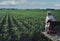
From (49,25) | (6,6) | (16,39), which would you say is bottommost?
(16,39)

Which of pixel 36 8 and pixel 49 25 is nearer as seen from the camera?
pixel 49 25

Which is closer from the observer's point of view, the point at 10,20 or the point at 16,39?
the point at 16,39

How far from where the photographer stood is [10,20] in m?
7.14

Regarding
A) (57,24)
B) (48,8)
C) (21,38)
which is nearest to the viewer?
(57,24)

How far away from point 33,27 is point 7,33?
2.18ft

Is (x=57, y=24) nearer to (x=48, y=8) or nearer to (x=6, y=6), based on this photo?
(x=48, y=8)

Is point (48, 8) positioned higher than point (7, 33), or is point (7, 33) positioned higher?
point (48, 8)

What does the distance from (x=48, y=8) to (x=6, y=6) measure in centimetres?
101

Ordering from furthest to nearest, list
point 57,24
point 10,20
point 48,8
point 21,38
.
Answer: point 10,20 → point 48,8 → point 21,38 → point 57,24

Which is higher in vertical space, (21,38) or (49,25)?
(49,25)

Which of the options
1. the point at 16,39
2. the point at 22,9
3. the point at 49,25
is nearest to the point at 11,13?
the point at 22,9

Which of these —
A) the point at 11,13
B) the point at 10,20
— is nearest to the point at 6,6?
the point at 11,13

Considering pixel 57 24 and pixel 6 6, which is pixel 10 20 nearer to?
pixel 6 6

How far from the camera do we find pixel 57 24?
489cm
